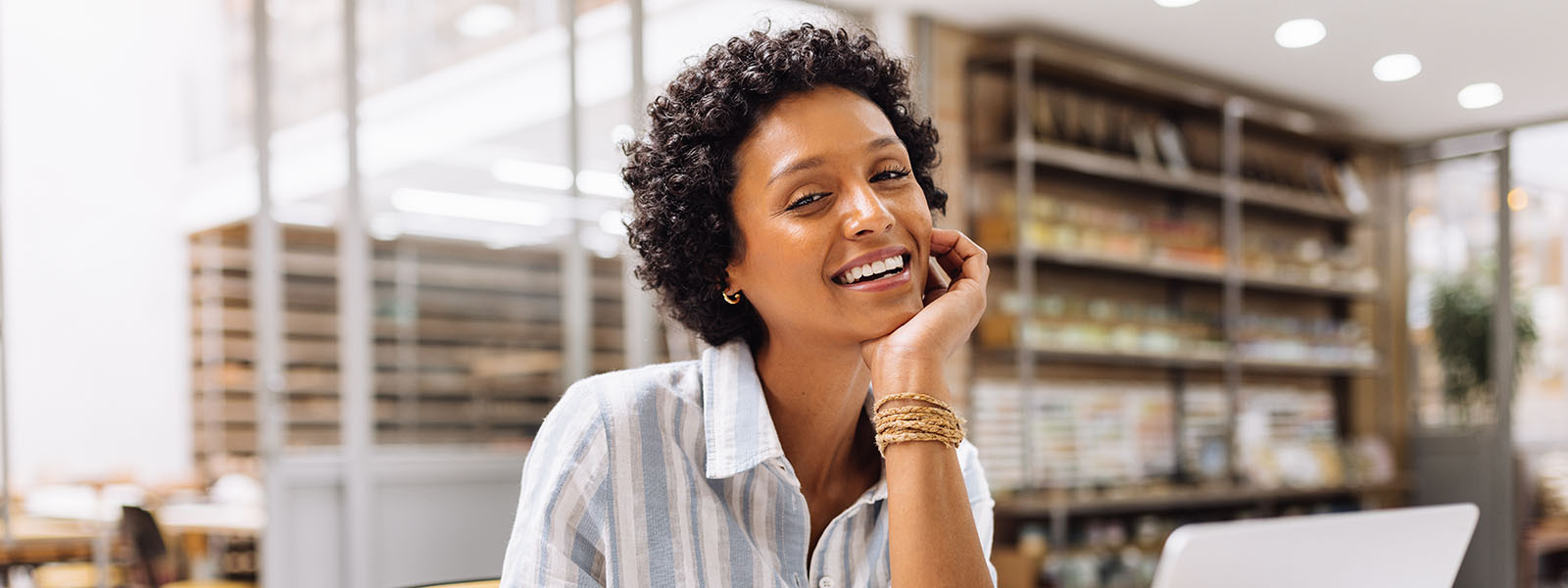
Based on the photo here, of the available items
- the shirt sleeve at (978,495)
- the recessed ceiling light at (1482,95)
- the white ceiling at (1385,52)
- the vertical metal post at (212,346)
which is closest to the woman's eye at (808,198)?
the shirt sleeve at (978,495)

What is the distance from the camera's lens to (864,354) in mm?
1213

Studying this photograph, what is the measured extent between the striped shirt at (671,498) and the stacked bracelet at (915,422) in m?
0.12

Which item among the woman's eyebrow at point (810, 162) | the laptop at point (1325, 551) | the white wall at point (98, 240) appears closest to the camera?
the laptop at point (1325, 551)

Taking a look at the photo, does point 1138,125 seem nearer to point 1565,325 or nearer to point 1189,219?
point 1189,219

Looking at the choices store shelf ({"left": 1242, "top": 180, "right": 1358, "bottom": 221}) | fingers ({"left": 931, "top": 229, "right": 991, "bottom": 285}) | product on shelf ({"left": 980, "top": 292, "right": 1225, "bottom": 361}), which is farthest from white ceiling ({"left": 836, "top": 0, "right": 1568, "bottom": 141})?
store shelf ({"left": 1242, "top": 180, "right": 1358, "bottom": 221})

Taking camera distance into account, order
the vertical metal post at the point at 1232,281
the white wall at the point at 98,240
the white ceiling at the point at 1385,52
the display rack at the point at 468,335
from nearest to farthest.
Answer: the white ceiling at the point at 1385,52 < the display rack at the point at 468,335 < the vertical metal post at the point at 1232,281 < the white wall at the point at 98,240

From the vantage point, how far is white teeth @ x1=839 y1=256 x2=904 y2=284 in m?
1.18

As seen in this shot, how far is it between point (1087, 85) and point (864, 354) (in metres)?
4.37

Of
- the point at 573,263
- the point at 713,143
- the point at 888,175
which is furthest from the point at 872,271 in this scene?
the point at 573,263

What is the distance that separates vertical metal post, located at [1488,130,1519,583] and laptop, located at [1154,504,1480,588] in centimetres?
145

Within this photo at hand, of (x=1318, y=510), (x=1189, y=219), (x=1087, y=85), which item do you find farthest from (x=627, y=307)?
(x=1318, y=510)

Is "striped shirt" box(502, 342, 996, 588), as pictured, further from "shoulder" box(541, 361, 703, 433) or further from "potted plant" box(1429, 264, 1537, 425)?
"potted plant" box(1429, 264, 1537, 425)

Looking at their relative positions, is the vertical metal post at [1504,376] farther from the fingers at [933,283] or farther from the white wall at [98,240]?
the white wall at [98,240]

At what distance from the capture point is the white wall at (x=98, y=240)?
849 cm
